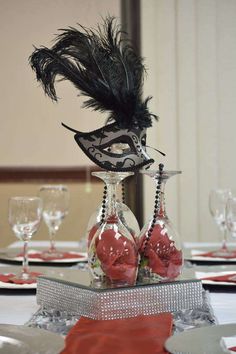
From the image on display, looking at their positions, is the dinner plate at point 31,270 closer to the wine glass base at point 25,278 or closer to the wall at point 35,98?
the wine glass base at point 25,278

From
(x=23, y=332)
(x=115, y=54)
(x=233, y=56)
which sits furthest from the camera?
(x=233, y=56)

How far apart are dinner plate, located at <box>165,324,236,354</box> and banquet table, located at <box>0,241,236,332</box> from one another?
210 millimetres

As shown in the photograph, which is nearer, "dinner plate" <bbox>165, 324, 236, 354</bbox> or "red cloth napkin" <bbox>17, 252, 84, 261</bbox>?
"dinner plate" <bbox>165, 324, 236, 354</bbox>

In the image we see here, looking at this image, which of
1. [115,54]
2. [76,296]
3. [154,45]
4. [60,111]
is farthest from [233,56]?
[76,296]

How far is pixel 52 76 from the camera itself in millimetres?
1451

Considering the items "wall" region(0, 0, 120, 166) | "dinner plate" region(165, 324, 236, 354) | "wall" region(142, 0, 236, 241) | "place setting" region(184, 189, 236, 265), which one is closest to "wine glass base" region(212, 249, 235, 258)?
Result: "place setting" region(184, 189, 236, 265)

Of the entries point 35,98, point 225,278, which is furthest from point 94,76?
point 35,98

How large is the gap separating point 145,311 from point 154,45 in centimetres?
307

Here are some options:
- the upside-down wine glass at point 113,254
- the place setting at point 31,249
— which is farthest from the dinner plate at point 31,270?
the upside-down wine glass at point 113,254

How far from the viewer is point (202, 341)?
1033mm

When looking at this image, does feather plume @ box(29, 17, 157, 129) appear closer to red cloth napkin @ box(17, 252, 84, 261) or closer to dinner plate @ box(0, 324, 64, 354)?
dinner plate @ box(0, 324, 64, 354)

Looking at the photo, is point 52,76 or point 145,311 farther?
point 52,76

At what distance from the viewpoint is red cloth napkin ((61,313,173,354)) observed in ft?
3.41

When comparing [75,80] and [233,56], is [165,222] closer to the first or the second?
[75,80]
